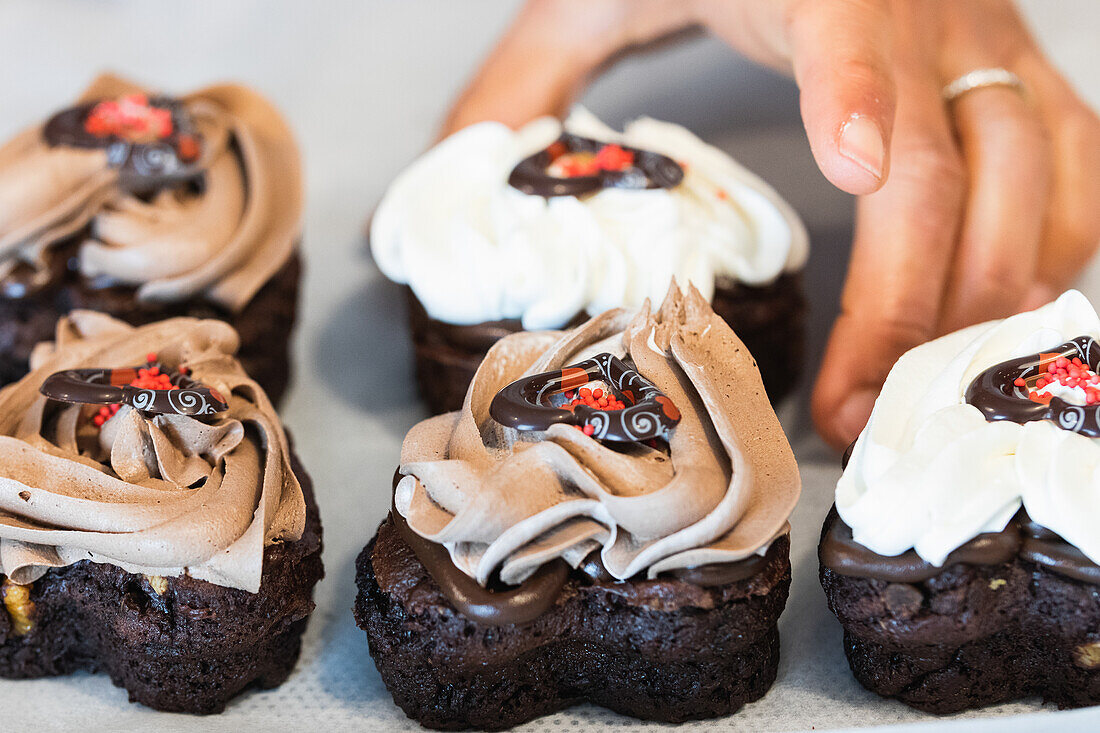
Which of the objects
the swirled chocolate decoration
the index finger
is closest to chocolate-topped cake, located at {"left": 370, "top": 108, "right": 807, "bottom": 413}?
the index finger

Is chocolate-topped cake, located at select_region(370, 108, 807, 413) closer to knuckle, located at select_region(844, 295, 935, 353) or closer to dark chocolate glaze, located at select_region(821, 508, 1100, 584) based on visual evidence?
knuckle, located at select_region(844, 295, 935, 353)

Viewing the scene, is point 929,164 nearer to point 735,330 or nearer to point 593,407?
point 735,330

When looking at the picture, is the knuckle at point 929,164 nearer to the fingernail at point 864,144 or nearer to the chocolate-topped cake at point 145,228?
the fingernail at point 864,144

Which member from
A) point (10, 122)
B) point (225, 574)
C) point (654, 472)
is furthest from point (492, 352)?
point (10, 122)

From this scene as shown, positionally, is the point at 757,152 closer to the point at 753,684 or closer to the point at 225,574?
the point at 753,684

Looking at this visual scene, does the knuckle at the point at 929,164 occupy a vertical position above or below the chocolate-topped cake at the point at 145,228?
above

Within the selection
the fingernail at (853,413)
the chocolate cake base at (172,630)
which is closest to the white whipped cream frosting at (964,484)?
the fingernail at (853,413)

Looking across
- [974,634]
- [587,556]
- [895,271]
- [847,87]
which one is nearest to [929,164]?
[895,271]
